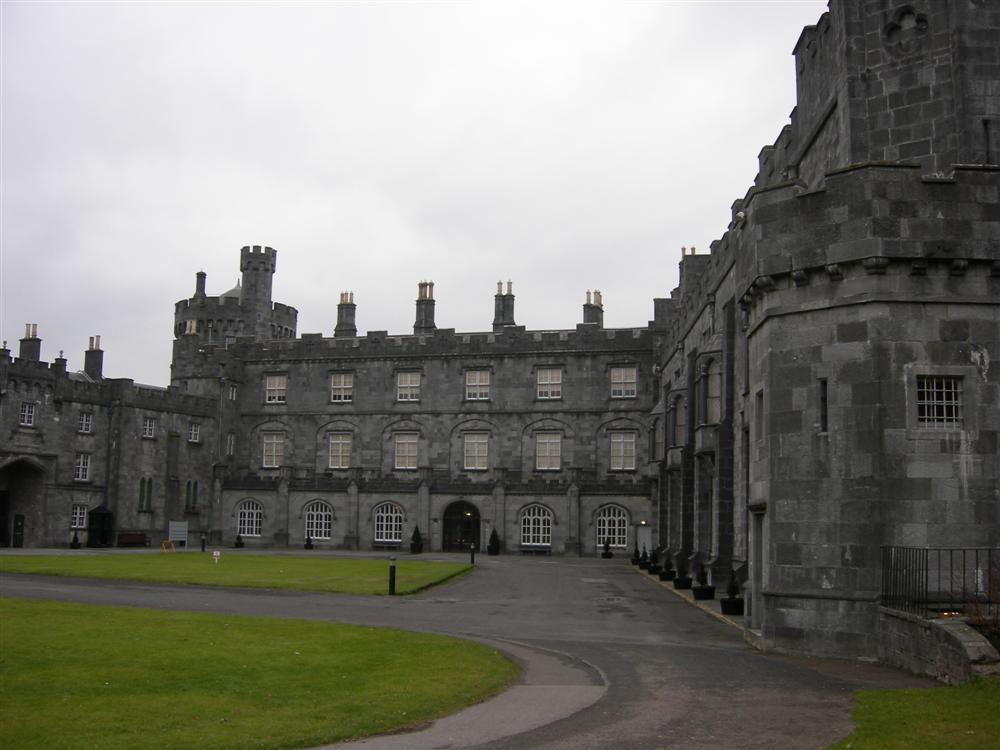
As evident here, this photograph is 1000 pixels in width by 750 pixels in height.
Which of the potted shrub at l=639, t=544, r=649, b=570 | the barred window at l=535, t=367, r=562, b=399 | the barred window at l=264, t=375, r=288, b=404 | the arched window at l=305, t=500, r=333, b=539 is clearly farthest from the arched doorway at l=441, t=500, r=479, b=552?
the barred window at l=264, t=375, r=288, b=404

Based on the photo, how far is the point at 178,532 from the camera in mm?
51844

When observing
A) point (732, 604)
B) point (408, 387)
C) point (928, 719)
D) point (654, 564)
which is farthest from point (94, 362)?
point (928, 719)

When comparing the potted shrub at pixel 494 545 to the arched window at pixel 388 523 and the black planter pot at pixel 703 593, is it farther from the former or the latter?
the black planter pot at pixel 703 593

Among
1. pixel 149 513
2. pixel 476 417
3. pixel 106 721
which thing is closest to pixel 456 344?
pixel 476 417

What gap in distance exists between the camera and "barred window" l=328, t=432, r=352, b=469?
58062 millimetres

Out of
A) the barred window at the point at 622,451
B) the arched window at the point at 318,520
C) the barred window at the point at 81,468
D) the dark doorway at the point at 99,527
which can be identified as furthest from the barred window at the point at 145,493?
the barred window at the point at 622,451

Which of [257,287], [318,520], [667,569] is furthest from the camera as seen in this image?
[257,287]

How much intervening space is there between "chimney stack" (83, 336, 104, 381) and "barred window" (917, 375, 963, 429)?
51565 millimetres

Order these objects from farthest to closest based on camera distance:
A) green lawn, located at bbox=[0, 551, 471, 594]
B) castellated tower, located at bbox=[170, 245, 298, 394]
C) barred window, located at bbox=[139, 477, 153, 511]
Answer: castellated tower, located at bbox=[170, 245, 298, 394]
barred window, located at bbox=[139, 477, 153, 511]
green lawn, located at bbox=[0, 551, 471, 594]

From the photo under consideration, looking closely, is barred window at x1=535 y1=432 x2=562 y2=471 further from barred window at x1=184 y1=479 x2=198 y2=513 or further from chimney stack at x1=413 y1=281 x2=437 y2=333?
barred window at x1=184 y1=479 x2=198 y2=513

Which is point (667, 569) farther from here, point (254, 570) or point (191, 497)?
point (191, 497)

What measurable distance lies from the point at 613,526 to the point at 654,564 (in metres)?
12.3

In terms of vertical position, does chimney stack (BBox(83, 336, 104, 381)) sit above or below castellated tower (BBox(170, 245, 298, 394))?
below

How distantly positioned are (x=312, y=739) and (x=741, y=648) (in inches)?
357
